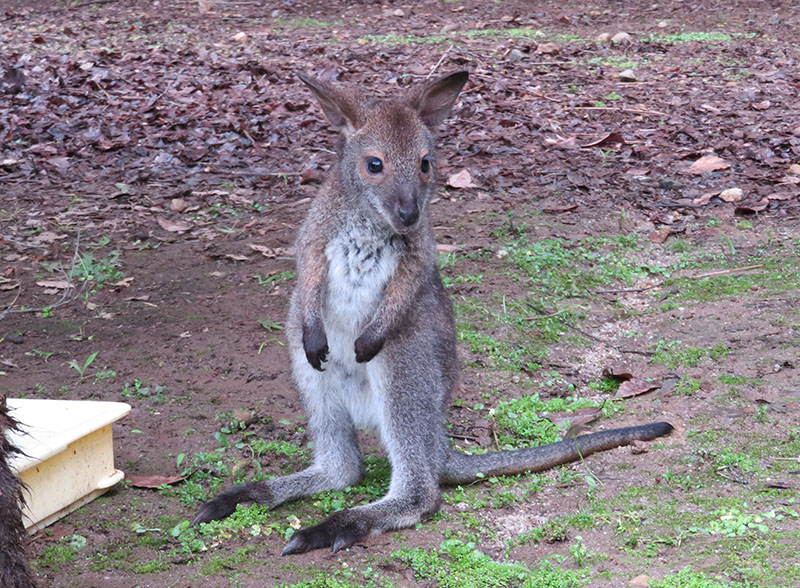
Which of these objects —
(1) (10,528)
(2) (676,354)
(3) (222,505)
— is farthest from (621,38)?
(1) (10,528)

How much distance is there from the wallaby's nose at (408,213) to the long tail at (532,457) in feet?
2.77

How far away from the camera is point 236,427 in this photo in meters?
3.79

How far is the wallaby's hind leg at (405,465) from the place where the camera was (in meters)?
2.97

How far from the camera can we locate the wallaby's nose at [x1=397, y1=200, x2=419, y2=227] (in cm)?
314

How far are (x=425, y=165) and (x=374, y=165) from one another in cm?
21

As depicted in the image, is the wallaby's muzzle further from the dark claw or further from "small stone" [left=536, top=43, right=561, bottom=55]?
"small stone" [left=536, top=43, right=561, bottom=55]

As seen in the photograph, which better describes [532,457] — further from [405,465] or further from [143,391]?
[143,391]

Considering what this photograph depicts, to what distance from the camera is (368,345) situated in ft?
10.4

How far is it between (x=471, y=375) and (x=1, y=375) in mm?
2124

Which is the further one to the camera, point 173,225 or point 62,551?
point 173,225

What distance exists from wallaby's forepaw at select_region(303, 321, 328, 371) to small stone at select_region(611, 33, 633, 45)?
26.1 feet

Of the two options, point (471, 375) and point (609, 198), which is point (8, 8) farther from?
point (471, 375)

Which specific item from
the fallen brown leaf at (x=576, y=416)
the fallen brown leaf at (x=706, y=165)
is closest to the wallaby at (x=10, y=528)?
the fallen brown leaf at (x=576, y=416)

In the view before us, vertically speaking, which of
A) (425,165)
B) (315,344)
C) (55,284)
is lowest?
(55,284)
